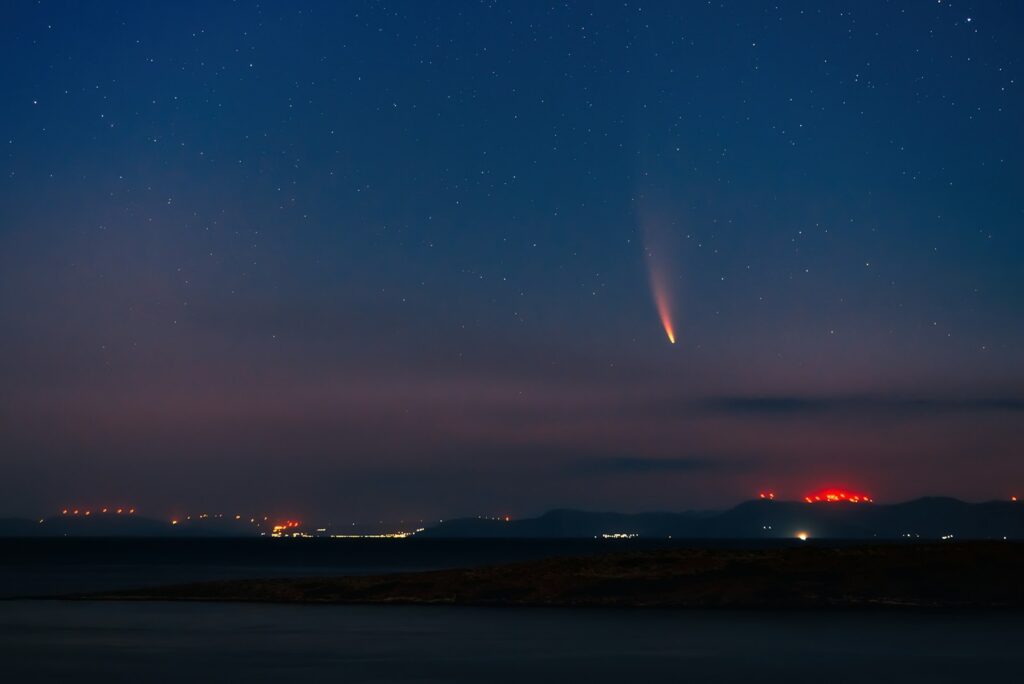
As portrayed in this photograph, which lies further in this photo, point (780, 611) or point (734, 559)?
point (734, 559)

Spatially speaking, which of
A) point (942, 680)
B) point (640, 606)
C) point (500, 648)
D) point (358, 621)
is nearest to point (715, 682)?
point (942, 680)

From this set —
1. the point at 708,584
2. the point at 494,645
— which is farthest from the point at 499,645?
the point at 708,584

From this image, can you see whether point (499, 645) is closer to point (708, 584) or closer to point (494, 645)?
point (494, 645)

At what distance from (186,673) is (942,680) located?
17.1 metres

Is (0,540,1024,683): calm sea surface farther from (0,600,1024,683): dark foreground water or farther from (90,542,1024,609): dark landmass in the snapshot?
(90,542,1024,609): dark landmass

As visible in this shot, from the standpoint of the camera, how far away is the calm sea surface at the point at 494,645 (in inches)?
1115

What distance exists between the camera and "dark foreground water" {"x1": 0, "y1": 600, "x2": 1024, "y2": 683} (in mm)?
28312

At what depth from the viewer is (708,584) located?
2061 inches

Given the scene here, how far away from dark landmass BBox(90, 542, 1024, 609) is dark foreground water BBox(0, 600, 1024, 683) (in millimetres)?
4480

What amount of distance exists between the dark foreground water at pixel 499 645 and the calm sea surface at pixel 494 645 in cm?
5

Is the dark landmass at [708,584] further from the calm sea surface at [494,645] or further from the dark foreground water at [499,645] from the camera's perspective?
the dark foreground water at [499,645]

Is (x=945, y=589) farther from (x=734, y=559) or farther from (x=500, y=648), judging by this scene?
(x=500, y=648)

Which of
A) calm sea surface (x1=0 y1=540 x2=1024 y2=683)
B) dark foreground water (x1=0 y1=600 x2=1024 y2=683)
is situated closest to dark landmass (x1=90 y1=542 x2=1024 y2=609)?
calm sea surface (x1=0 y1=540 x2=1024 y2=683)

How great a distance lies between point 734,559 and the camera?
57.5 metres
